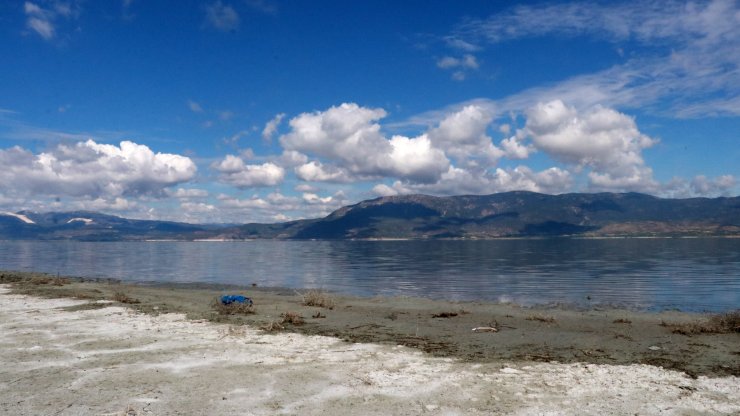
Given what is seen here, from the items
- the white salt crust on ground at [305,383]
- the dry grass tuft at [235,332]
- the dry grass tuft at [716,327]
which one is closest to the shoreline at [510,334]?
the dry grass tuft at [716,327]

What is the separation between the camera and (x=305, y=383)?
1320 centimetres

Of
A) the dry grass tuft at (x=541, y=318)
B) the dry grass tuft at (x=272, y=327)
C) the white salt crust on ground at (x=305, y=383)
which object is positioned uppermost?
the white salt crust on ground at (x=305, y=383)

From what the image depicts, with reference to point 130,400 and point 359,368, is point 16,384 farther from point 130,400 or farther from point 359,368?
point 359,368

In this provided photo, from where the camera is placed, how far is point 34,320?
2344cm

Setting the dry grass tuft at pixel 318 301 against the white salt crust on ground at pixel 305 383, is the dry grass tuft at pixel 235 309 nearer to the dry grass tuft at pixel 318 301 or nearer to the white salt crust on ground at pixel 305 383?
the dry grass tuft at pixel 318 301

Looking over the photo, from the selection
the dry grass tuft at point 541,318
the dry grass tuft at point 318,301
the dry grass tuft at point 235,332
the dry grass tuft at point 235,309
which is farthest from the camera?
the dry grass tuft at point 318,301

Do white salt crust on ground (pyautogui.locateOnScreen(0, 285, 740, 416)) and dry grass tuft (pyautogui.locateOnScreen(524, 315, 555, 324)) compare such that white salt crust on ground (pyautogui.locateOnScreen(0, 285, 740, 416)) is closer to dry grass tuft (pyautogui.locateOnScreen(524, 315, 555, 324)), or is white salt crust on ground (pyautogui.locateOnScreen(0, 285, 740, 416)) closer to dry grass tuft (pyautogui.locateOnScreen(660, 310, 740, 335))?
dry grass tuft (pyautogui.locateOnScreen(660, 310, 740, 335))

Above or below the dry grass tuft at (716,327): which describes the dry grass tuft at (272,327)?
below

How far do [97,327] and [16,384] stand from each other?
9.01 metres

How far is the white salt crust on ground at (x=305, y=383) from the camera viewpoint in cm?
1126

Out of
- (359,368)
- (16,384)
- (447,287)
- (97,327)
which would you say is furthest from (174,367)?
(447,287)

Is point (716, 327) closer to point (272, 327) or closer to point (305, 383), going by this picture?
point (305, 383)

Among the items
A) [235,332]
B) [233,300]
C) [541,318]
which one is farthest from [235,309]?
[541,318]

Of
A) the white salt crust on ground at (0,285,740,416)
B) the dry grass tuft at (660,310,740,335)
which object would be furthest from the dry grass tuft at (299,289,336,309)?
the dry grass tuft at (660,310,740,335)
